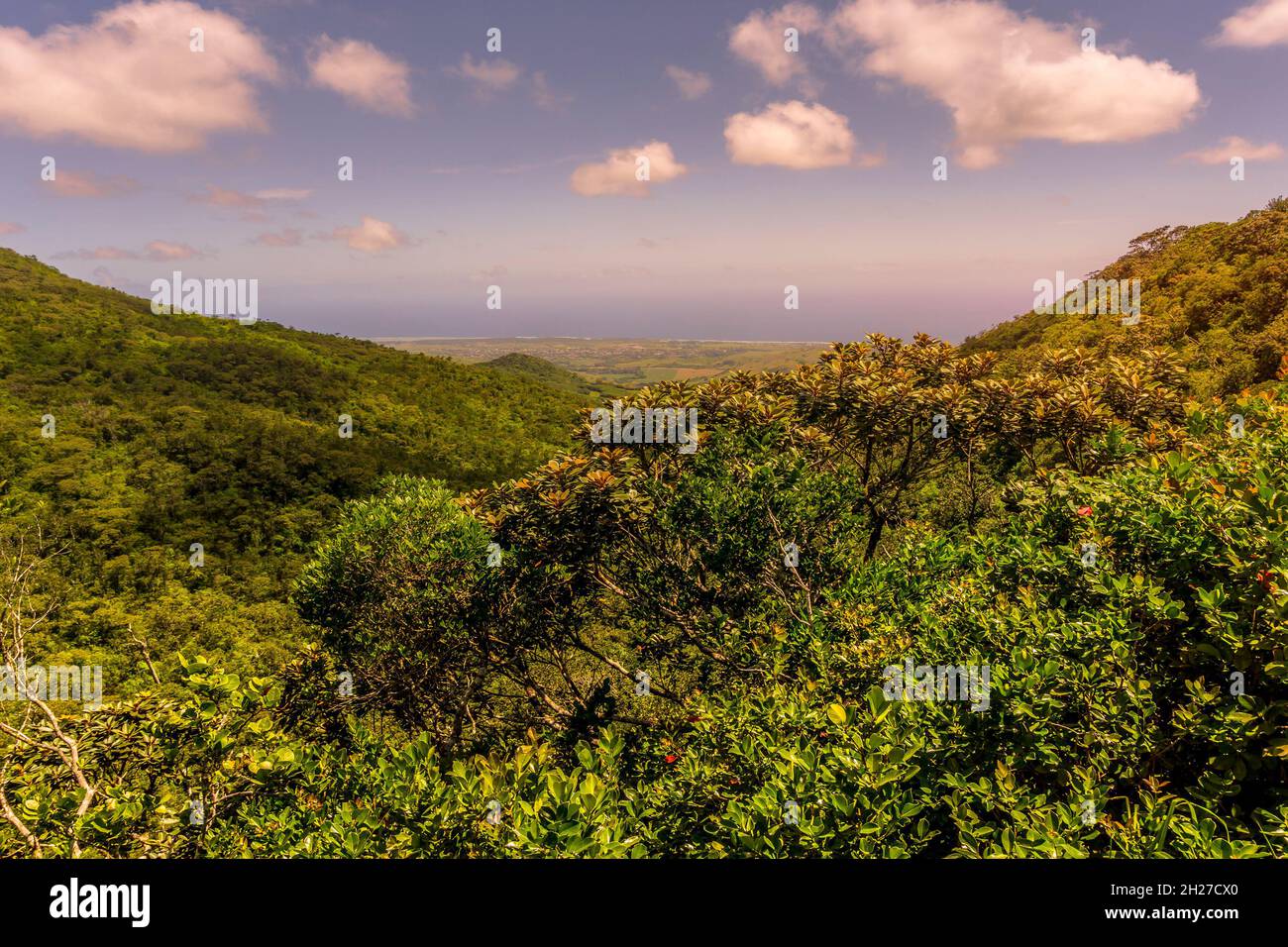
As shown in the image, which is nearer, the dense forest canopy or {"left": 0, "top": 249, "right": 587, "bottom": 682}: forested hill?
the dense forest canopy

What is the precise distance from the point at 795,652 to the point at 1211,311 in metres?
29.9

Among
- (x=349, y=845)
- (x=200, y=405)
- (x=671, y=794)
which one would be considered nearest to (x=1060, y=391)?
(x=671, y=794)

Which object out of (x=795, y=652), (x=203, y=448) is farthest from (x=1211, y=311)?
(x=203, y=448)

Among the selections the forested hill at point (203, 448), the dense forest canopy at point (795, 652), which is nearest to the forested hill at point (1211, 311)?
the dense forest canopy at point (795, 652)

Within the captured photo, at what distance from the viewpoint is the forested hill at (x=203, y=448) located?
26.7 meters

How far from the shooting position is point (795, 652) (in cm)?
662

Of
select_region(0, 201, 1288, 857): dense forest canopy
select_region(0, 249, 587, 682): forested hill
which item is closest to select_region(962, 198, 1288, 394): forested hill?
select_region(0, 201, 1288, 857): dense forest canopy

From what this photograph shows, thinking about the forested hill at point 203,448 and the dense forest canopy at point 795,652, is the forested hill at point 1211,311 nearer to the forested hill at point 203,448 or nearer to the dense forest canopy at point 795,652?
the dense forest canopy at point 795,652

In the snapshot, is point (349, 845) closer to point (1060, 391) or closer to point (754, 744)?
point (754, 744)

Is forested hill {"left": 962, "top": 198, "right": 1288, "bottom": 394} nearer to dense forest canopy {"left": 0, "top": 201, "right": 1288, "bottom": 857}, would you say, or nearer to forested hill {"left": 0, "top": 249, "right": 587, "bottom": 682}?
dense forest canopy {"left": 0, "top": 201, "right": 1288, "bottom": 857}

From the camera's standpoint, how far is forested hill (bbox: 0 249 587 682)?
26.7m

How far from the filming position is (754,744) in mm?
4609

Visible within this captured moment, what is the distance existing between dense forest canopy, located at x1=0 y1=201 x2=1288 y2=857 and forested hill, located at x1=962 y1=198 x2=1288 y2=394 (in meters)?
0.31
